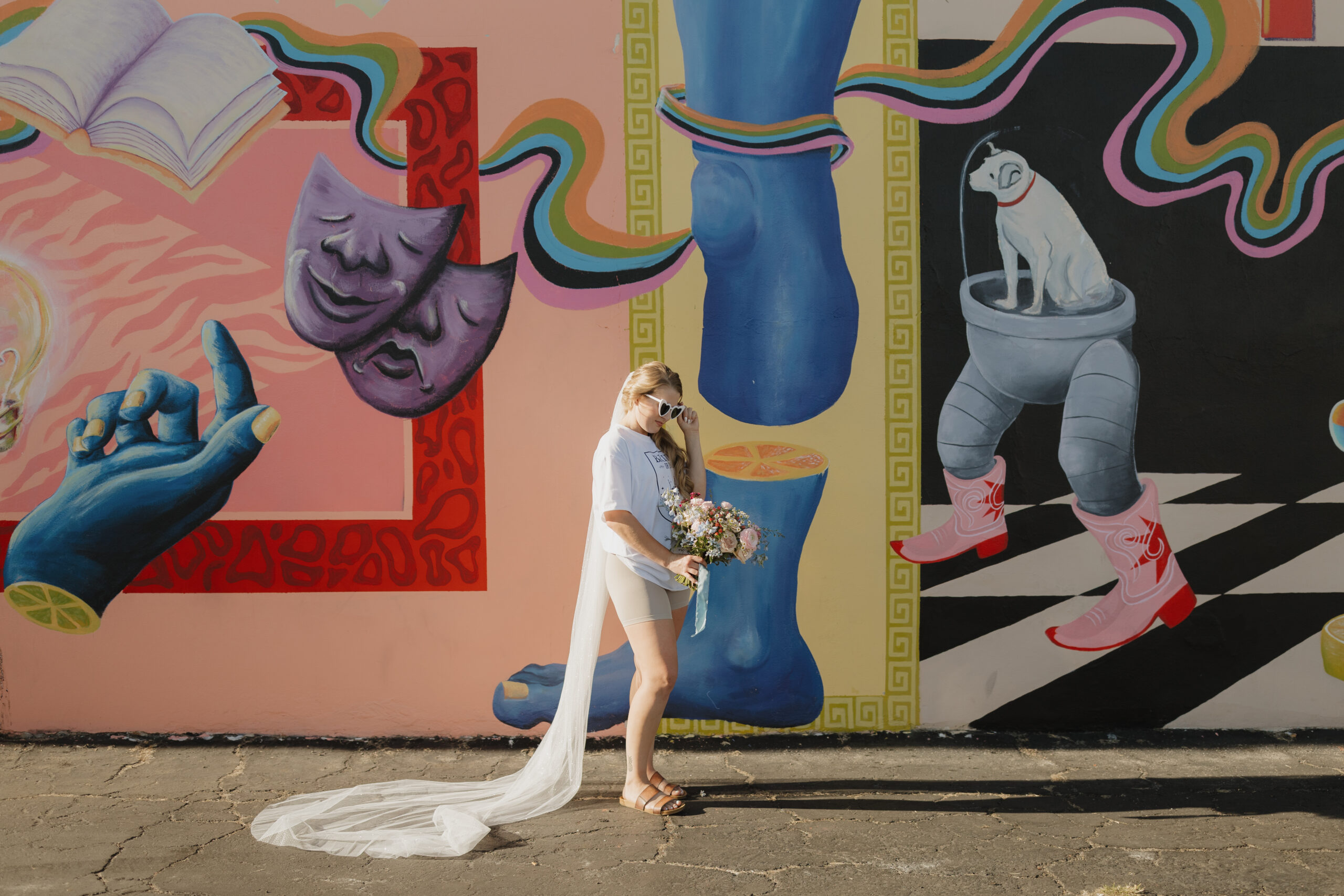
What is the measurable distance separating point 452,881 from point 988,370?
3.41 metres

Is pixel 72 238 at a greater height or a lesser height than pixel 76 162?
lesser

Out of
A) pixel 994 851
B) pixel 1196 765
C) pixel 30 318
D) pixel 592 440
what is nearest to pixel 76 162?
pixel 30 318

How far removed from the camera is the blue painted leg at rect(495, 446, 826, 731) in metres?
4.86

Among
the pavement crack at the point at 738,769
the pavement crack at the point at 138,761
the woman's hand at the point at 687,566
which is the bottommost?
the pavement crack at the point at 138,761

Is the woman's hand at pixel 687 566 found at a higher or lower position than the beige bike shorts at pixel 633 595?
higher

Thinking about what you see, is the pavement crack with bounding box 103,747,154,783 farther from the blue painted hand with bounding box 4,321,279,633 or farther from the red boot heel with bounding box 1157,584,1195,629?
the red boot heel with bounding box 1157,584,1195,629

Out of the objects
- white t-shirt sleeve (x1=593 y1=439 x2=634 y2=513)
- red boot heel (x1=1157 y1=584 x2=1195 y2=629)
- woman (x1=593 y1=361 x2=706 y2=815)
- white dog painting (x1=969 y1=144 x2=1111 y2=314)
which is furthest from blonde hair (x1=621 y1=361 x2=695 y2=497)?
red boot heel (x1=1157 y1=584 x2=1195 y2=629)

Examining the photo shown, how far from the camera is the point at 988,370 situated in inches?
191

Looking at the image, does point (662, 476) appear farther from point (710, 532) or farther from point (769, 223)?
point (769, 223)

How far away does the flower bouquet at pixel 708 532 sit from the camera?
3943mm

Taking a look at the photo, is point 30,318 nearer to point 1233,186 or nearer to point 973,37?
point 973,37

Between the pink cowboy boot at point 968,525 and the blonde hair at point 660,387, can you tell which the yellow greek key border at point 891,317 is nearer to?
the pink cowboy boot at point 968,525

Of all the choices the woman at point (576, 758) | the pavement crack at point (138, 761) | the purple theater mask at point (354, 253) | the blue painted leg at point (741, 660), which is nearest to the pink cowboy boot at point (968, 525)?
the blue painted leg at point (741, 660)

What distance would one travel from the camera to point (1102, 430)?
15.9 ft
